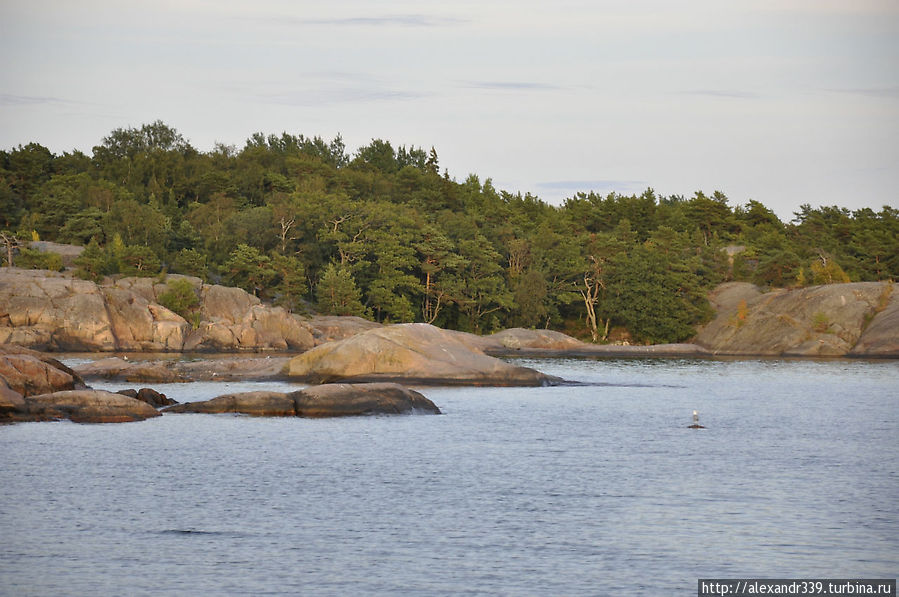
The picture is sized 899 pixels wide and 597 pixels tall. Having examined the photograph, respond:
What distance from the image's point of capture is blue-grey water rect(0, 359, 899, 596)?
525 inches

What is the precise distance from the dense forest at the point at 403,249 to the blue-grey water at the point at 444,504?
1699 inches

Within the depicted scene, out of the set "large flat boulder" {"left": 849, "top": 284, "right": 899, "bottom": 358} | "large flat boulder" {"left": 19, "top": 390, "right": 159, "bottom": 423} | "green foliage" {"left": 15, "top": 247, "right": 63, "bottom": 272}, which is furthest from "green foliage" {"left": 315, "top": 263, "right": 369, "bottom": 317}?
"large flat boulder" {"left": 19, "top": 390, "right": 159, "bottom": 423}

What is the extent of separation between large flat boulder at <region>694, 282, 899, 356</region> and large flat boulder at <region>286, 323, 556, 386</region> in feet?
111

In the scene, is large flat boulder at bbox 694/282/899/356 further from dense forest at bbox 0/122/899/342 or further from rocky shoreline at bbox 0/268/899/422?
dense forest at bbox 0/122/899/342

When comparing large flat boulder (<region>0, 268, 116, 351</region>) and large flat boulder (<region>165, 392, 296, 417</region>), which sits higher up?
large flat boulder (<region>0, 268, 116, 351</region>)

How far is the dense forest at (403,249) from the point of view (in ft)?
234

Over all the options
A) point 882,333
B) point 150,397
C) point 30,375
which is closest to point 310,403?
point 150,397

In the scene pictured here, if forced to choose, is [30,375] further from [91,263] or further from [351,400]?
[91,263]

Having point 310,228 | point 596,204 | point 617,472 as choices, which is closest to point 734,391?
point 617,472

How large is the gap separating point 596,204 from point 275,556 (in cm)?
8553

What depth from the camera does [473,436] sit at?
85.5 ft

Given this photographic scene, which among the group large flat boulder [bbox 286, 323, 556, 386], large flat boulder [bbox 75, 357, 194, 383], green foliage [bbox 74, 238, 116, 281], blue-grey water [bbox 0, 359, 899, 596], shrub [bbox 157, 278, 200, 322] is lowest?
blue-grey water [bbox 0, 359, 899, 596]

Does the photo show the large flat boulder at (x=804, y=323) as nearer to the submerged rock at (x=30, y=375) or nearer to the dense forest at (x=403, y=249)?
the dense forest at (x=403, y=249)

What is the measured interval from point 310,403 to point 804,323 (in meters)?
47.5
